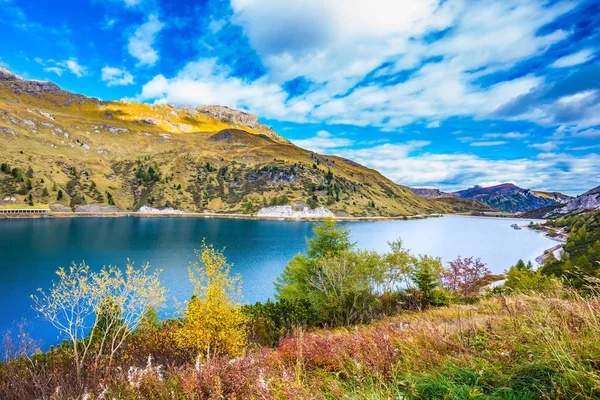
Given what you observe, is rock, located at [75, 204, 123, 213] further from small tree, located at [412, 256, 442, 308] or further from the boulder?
small tree, located at [412, 256, 442, 308]

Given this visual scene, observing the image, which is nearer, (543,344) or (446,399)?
(446,399)

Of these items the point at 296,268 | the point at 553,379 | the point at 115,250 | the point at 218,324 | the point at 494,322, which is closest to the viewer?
the point at 553,379

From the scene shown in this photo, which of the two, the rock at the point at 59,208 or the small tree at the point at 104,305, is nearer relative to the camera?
the small tree at the point at 104,305

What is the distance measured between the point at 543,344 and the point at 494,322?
2.80m

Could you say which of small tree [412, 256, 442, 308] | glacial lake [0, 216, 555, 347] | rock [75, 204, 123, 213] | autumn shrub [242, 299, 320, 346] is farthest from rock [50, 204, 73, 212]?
small tree [412, 256, 442, 308]

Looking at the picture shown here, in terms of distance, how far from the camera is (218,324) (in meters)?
20.2

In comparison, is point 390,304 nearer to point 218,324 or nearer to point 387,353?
point 218,324

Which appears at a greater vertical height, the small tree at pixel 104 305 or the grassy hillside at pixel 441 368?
the grassy hillside at pixel 441 368

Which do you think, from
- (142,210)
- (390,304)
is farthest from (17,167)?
(390,304)

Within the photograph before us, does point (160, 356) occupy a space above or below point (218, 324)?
below

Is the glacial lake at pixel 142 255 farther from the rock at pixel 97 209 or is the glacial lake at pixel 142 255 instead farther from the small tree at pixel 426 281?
the rock at pixel 97 209

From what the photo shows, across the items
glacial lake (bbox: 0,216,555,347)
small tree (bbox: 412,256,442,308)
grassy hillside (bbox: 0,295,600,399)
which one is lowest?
glacial lake (bbox: 0,216,555,347)

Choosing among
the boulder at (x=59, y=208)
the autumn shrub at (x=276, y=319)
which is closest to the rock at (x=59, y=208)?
the boulder at (x=59, y=208)

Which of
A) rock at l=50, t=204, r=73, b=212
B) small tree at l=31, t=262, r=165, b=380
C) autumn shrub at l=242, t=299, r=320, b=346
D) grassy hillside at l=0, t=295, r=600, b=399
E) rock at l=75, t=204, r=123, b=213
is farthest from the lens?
rock at l=75, t=204, r=123, b=213
